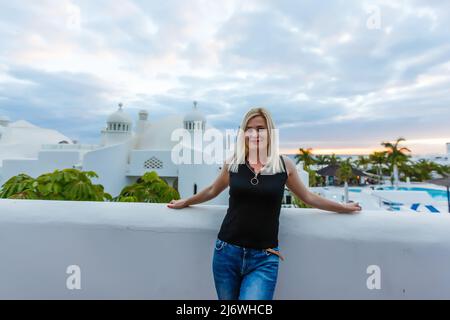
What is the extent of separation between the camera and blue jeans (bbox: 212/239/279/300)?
4.46 feet

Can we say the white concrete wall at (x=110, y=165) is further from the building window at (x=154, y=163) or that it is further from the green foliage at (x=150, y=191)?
the green foliage at (x=150, y=191)

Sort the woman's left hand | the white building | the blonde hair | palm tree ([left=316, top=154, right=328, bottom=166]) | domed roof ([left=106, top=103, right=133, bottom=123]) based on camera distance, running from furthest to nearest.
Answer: palm tree ([left=316, top=154, right=328, bottom=166])
domed roof ([left=106, top=103, right=133, bottom=123])
the white building
the woman's left hand
the blonde hair

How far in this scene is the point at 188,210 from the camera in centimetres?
173

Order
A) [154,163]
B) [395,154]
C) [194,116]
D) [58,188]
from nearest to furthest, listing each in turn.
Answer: [58,188], [154,163], [194,116], [395,154]

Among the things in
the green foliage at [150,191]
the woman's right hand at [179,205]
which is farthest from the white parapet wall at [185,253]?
the green foliage at [150,191]

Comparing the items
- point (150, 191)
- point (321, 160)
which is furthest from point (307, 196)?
point (321, 160)

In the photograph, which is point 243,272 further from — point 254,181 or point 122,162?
point 122,162

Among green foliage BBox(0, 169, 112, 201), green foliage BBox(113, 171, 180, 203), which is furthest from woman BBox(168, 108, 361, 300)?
green foliage BBox(113, 171, 180, 203)

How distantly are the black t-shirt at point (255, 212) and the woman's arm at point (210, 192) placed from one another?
14 centimetres

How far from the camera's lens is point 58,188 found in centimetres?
325

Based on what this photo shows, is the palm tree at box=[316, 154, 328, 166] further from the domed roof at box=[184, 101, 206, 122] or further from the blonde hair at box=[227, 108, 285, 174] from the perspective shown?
the blonde hair at box=[227, 108, 285, 174]

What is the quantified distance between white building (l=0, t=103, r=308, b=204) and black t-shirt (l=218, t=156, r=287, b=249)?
1376cm

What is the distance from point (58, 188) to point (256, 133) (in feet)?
9.56

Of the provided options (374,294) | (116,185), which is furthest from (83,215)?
(116,185)
